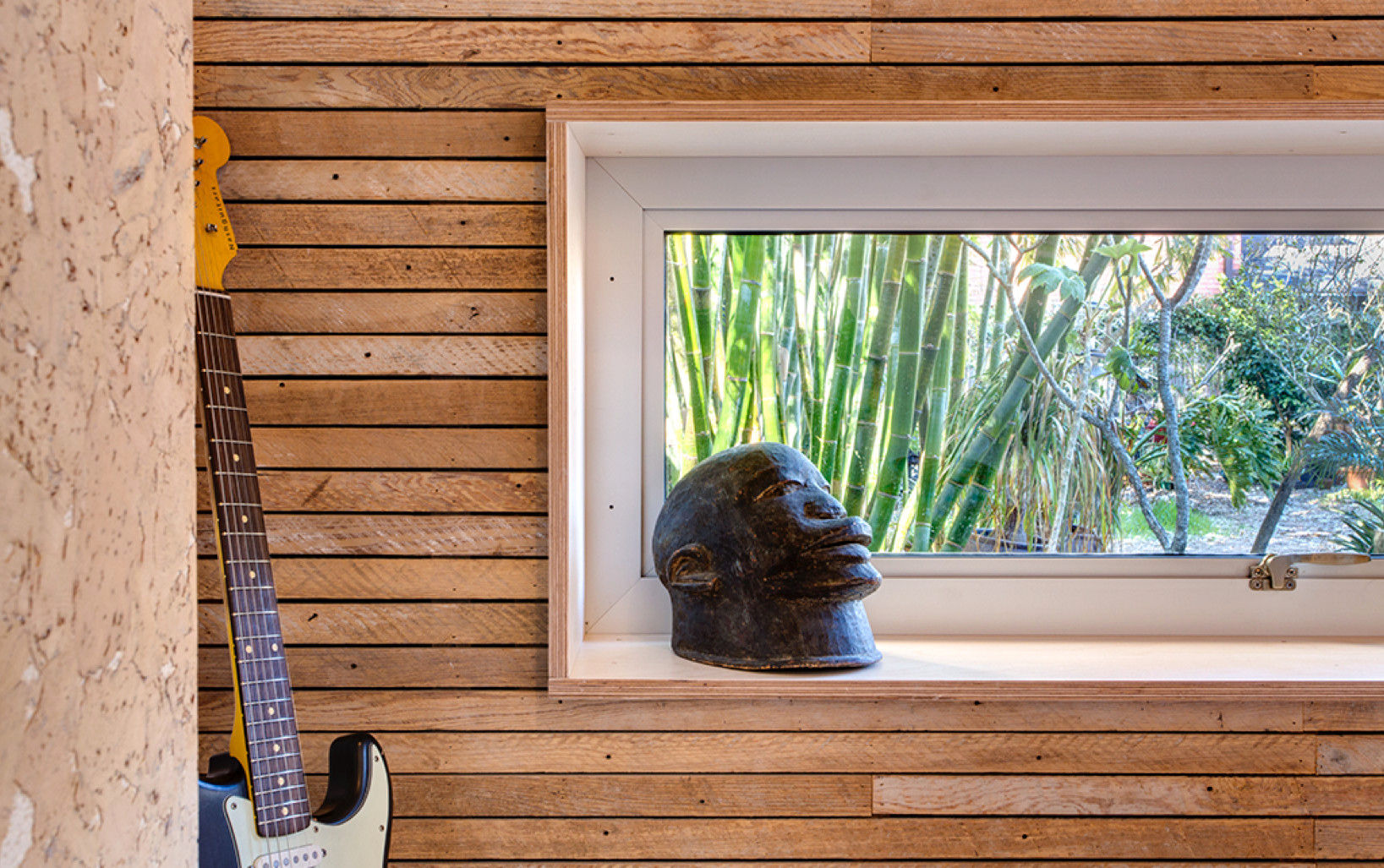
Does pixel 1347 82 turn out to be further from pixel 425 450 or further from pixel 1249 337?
pixel 425 450

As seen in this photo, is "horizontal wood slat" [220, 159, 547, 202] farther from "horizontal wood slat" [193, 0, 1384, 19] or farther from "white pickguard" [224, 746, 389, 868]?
"white pickguard" [224, 746, 389, 868]

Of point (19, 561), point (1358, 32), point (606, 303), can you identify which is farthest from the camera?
point (606, 303)

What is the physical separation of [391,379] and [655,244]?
18.4 inches

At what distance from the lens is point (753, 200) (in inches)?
62.2

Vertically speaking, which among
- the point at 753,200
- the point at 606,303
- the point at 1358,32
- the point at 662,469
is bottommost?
the point at 662,469

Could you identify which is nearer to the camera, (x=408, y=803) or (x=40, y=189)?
(x=40, y=189)

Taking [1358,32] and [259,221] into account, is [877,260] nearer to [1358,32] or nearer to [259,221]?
[1358,32]

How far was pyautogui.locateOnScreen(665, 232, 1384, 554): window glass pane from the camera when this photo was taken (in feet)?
5.31

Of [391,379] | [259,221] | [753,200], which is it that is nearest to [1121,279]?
[753,200]

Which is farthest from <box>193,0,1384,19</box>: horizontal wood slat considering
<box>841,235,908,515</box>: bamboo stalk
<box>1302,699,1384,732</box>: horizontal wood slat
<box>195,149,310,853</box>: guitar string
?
<box>1302,699,1384,732</box>: horizontal wood slat

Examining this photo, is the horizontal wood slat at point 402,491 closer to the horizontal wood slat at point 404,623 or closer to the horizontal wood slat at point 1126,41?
the horizontal wood slat at point 404,623

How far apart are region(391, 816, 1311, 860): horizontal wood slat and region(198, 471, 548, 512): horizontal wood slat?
1.45ft

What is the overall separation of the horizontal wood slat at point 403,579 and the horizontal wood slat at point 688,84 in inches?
24.5

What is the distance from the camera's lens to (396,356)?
138 cm
